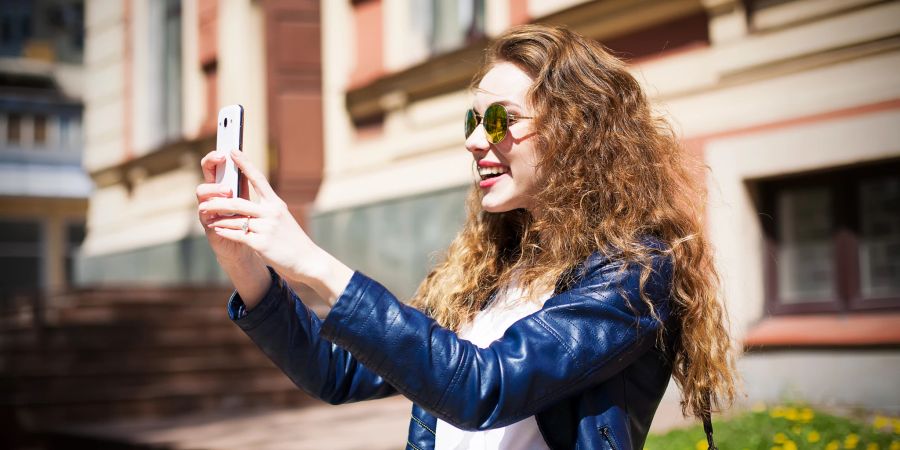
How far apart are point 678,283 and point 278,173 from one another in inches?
353

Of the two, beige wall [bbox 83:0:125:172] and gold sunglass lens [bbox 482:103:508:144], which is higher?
beige wall [bbox 83:0:125:172]

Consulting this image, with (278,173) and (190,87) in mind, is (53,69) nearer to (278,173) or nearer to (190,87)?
(190,87)

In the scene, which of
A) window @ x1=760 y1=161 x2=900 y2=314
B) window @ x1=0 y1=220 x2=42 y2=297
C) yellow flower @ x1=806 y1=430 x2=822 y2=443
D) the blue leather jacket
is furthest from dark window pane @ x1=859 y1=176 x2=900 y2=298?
window @ x1=0 y1=220 x2=42 y2=297

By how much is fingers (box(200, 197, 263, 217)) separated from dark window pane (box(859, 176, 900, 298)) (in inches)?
180

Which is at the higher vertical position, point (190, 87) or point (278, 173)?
point (190, 87)

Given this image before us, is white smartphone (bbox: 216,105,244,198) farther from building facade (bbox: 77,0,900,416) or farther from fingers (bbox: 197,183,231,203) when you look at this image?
building facade (bbox: 77,0,900,416)

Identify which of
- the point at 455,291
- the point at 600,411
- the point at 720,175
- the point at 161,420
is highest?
the point at 720,175

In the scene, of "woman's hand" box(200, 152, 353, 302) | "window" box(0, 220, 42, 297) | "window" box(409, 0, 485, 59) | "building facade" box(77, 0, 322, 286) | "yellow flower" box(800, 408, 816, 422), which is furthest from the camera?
"window" box(0, 220, 42, 297)

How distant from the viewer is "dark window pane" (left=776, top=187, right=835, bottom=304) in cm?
559

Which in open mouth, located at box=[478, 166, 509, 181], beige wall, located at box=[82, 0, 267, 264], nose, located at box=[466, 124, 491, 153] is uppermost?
beige wall, located at box=[82, 0, 267, 264]

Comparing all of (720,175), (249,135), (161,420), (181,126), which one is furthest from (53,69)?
(720,175)

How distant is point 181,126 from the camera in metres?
13.0

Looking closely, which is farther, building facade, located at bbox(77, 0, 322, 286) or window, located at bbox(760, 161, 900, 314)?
building facade, located at bbox(77, 0, 322, 286)

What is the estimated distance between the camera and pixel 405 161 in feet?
28.2
